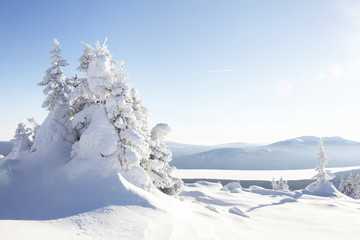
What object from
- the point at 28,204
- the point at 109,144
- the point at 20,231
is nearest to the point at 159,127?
the point at 109,144

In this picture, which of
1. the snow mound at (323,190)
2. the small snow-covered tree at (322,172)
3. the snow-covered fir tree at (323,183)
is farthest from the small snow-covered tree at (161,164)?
the small snow-covered tree at (322,172)

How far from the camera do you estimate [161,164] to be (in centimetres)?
1617

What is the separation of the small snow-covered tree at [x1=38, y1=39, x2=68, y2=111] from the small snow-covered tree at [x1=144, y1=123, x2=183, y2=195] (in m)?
8.96

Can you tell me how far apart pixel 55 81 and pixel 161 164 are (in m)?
12.1

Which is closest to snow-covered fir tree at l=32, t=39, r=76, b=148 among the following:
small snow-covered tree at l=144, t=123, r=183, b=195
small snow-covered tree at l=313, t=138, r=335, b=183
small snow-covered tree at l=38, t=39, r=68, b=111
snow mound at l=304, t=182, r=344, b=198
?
small snow-covered tree at l=38, t=39, r=68, b=111

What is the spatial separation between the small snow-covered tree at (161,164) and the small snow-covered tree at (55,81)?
353 inches

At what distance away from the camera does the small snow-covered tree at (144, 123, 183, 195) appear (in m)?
16.2

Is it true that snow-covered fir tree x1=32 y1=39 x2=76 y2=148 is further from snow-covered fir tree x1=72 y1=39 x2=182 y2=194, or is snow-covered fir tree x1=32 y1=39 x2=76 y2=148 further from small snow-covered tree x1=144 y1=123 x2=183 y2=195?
small snow-covered tree x1=144 y1=123 x2=183 y2=195

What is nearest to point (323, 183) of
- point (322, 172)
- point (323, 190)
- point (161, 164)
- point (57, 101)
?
point (323, 190)

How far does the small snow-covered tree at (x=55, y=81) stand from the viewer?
18672 mm

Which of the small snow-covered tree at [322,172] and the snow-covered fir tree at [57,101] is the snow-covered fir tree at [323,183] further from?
the snow-covered fir tree at [57,101]

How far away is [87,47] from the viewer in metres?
19.2

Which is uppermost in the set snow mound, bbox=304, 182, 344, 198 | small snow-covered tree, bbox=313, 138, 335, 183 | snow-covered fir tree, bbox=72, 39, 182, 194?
snow-covered fir tree, bbox=72, 39, 182, 194

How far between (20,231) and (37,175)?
6.77 meters
